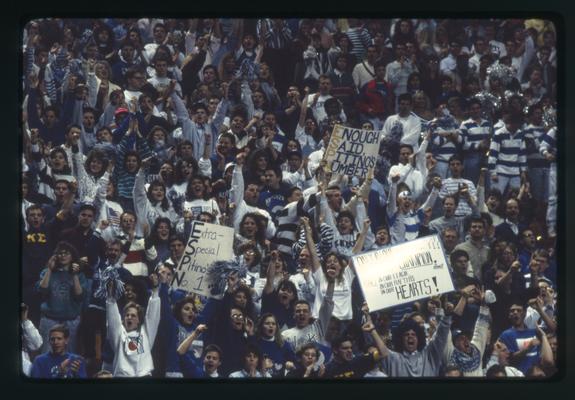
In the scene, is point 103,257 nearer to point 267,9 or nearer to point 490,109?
point 267,9

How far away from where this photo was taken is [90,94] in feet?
13.6

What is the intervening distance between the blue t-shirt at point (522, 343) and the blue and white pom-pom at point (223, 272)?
2.94 ft

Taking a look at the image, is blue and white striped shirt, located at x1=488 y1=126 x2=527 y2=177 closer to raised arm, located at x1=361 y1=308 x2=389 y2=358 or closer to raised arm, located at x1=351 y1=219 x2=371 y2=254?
raised arm, located at x1=351 y1=219 x2=371 y2=254

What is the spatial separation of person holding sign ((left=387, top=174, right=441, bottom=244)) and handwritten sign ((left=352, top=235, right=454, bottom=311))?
1.2 inches

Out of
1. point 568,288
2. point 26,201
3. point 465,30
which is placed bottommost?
point 568,288

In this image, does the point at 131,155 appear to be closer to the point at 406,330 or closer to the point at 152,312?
the point at 152,312

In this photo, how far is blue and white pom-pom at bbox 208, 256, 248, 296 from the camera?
4.12 m

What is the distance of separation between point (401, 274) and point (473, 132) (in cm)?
53

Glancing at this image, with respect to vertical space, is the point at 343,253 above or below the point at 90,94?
below

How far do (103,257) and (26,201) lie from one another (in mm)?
318

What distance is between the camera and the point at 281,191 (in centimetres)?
414

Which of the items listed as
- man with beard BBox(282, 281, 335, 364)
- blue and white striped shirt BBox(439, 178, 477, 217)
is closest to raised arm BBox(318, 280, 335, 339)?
man with beard BBox(282, 281, 335, 364)

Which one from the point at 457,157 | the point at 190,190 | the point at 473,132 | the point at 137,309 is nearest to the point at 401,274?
the point at 457,157

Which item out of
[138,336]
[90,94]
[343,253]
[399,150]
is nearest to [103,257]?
[138,336]
